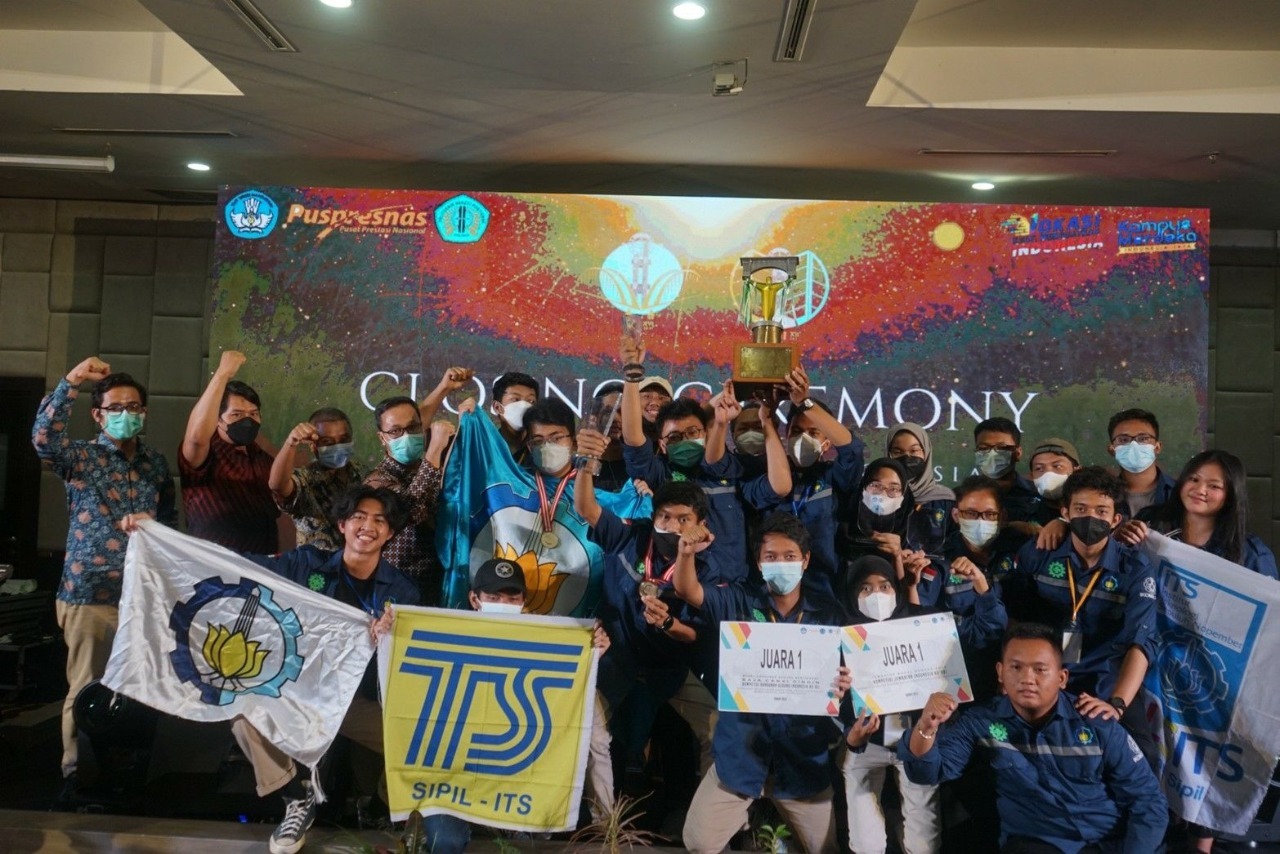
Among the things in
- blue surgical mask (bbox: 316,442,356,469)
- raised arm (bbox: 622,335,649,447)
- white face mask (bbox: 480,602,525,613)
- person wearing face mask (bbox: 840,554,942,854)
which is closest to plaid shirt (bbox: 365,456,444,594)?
blue surgical mask (bbox: 316,442,356,469)

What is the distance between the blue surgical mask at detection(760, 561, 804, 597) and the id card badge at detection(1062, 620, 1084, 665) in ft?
3.24

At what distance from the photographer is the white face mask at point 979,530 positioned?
13.2 ft

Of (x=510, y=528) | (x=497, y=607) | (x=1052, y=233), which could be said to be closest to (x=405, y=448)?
(x=510, y=528)

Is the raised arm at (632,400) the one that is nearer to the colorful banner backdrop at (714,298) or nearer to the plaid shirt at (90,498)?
the colorful banner backdrop at (714,298)

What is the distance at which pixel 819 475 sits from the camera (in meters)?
4.41

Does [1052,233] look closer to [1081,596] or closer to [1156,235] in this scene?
[1156,235]

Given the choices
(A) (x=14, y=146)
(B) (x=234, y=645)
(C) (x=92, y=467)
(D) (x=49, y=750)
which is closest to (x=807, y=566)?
(B) (x=234, y=645)

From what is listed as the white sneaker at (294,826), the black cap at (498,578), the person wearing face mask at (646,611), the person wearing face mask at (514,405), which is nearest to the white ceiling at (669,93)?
the person wearing face mask at (514,405)

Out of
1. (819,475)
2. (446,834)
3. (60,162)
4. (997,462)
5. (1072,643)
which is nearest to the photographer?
(446,834)

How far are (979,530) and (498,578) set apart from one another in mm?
1818

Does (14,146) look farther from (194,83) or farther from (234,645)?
(234,645)

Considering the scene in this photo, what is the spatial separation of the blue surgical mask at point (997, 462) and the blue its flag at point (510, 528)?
152cm

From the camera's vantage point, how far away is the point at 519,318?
Answer: 5.87 m

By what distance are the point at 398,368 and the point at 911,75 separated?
3054 millimetres
